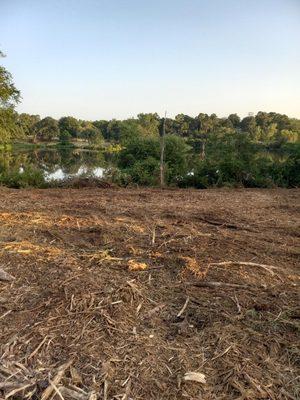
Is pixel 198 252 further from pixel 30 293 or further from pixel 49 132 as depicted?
pixel 49 132

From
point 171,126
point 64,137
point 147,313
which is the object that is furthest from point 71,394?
point 64,137

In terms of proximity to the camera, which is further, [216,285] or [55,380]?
[216,285]

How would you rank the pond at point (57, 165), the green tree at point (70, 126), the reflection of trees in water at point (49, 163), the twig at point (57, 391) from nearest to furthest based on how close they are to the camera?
1. the twig at point (57, 391)
2. the pond at point (57, 165)
3. the reflection of trees in water at point (49, 163)
4. the green tree at point (70, 126)

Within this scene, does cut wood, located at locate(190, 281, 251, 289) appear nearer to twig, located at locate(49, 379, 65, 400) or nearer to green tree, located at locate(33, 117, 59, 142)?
twig, located at locate(49, 379, 65, 400)

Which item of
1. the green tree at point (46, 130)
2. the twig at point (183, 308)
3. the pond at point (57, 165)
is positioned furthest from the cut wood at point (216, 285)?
the green tree at point (46, 130)

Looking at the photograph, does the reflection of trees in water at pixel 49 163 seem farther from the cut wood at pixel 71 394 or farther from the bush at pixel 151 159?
the cut wood at pixel 71 394

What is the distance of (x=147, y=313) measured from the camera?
309 centimetres

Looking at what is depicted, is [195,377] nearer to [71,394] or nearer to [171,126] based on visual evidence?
[71,394]

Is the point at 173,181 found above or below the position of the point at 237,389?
below

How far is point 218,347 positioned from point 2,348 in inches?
58.9

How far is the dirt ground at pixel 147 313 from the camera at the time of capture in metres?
2.28

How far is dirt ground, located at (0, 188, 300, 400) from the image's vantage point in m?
2.28

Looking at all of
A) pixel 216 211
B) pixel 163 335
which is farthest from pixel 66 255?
pixel 216 211

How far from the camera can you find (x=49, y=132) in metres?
82.5
